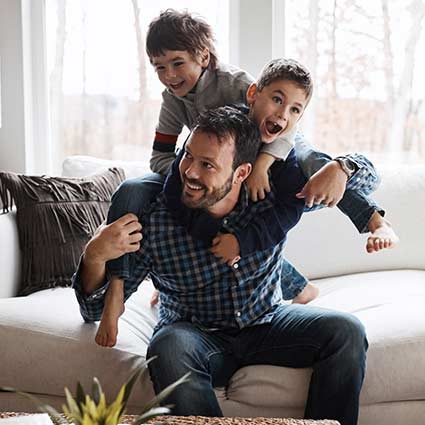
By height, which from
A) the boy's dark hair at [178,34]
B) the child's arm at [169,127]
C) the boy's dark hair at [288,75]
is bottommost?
the child's arm at [169,127]

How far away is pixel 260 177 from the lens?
2.05 m

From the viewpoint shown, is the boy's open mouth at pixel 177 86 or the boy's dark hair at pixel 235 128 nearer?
the boy's dark hair at pixel 235 128

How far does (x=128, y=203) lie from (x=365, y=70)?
163 cm

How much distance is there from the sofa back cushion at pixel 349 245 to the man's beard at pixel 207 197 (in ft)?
2.78

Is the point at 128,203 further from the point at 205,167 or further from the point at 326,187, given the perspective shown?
the point at 326,187

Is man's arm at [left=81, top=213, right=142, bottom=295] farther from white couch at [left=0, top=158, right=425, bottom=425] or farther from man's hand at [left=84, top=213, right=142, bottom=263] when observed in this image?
white couch at [left=0, top=158, right=425, bottom=425]

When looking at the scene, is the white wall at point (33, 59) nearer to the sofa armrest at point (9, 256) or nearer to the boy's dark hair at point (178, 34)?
the sofa armrest at point (9, 256)

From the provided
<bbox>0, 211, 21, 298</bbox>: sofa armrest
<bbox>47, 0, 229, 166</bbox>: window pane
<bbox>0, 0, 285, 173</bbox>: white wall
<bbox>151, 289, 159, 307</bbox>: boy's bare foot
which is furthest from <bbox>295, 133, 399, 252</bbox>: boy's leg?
<bbox>47, 0, 229, 166</bbox>: window pane

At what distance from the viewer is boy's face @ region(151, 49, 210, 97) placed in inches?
81.8

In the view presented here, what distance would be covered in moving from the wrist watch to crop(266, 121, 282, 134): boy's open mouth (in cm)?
19

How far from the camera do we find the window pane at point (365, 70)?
10.9 ft

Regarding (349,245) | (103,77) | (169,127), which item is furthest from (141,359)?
(103,77)

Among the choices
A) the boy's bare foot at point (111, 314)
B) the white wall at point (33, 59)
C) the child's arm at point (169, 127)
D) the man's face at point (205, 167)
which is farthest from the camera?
the white wall at point (33, 59)

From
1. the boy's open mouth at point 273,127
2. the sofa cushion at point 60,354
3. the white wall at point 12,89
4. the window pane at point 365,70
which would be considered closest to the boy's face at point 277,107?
the boy's open mouth at point 273,127
